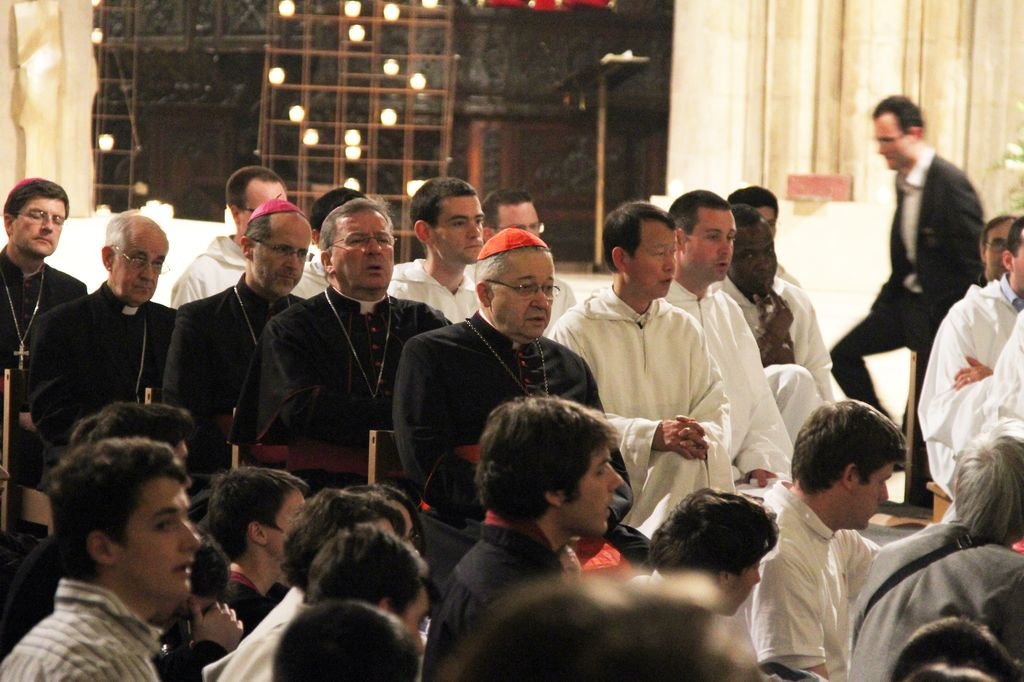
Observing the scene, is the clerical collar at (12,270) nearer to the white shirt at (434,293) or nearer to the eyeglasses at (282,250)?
the white shirt at (434,293)

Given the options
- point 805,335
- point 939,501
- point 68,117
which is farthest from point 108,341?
point 68,117

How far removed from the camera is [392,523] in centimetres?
376

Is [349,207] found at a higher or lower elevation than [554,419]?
higher

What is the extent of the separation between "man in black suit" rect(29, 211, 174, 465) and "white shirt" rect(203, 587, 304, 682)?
297cm

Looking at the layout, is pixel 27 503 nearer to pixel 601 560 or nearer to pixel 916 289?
pixel 601 560

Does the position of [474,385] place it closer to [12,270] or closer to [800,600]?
[800,600]

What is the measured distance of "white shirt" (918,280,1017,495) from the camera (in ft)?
25.0

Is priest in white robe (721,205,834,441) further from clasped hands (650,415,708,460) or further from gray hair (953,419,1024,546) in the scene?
gray hair (953,419,1024,546)

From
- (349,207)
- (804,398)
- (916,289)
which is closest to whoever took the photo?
(349,207)

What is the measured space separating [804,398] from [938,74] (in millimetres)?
6084

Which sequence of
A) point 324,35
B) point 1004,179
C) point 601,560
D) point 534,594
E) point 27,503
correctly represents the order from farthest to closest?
1. point 324,35
2. point 1004,179
3. point 27,503
4. point 601,560
5. point 534,594

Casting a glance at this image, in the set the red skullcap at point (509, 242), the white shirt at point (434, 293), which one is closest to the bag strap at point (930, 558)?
the red skullcap at point (509, 242)

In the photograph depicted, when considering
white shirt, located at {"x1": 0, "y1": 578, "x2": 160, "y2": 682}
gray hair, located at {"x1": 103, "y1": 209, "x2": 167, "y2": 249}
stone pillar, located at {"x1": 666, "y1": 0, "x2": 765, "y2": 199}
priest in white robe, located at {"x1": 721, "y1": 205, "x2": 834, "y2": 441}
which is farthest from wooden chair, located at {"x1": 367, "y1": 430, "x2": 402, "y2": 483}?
stone pillar, located at {"x1": 666, "y1": 0, "x2": 765, "y2": 199}

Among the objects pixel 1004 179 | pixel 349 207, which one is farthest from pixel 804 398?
Answer: pixel 1004 179
